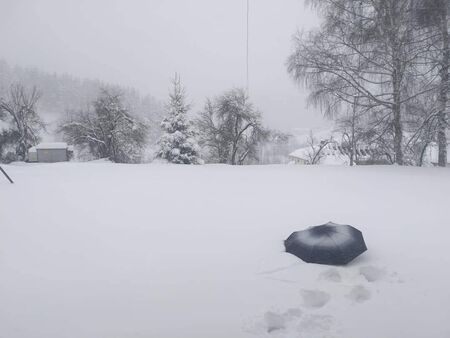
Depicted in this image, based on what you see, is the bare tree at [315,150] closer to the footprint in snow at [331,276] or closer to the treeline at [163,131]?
the treeline at [163,131]

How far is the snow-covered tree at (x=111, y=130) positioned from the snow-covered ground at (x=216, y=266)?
2111 cm

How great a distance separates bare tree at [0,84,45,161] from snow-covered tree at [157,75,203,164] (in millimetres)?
15577

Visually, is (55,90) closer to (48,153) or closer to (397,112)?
(48,153)

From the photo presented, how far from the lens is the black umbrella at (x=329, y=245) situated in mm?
3320

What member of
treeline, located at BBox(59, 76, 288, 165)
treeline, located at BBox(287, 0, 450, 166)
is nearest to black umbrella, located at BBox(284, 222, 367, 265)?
treeline, located at BBox(287, 0, 450, 166)

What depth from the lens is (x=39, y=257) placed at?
3.67 metres

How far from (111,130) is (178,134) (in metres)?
9.06

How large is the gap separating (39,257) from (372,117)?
31.8 ft

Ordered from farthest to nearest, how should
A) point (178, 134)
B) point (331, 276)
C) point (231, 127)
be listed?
point (231, 127) → point (178, 134) → point (331, 276)

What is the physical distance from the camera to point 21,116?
28.6 m

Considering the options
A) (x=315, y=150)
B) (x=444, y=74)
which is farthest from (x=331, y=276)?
(x=315, y=150)

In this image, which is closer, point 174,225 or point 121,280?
point 121,280

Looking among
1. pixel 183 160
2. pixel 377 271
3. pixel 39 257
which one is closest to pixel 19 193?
pixel 39 257

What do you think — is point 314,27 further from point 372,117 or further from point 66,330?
point 66,330
